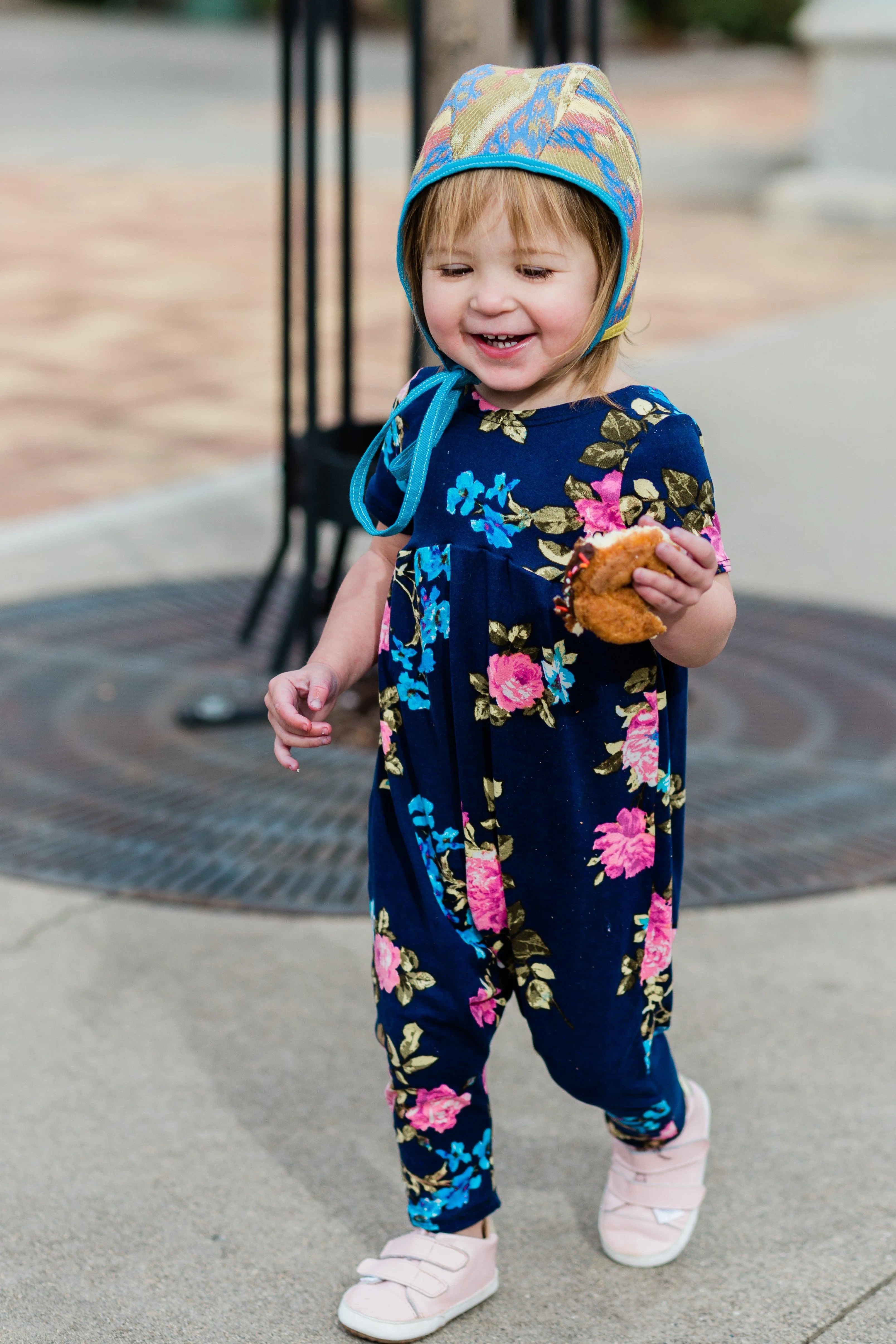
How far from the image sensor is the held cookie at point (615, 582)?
179cm

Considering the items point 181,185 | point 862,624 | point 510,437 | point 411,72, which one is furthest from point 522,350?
point 181,185

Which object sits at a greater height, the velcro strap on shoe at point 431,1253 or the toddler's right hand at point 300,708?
the toddler's right hand at point 300,708

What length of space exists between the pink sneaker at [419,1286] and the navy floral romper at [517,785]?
0.04 m

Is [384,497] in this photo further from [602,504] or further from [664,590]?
[664,590]

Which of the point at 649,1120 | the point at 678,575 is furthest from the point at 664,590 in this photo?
the point at 649,1120

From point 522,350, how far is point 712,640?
38cm

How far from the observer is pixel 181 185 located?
13336 mm

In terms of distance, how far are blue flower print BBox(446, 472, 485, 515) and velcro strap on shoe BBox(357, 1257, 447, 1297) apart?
0.91m

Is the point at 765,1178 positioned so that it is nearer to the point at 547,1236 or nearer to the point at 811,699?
the point at 547,1236

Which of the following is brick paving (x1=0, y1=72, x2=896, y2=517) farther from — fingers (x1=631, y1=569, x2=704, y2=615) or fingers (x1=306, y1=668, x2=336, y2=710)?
fingers (x1=631, y1=569, x2=704, y2=615)

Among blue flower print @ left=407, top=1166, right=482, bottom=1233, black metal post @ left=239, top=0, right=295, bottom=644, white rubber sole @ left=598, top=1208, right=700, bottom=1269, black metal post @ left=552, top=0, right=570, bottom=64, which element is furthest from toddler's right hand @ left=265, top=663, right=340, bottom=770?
black metal post @ left=552, top=0, right=570, bottom=64

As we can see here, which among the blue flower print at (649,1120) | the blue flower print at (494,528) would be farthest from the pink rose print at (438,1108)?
the blue flower print at (494,528)

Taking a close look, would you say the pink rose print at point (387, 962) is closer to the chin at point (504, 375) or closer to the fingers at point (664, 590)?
the fingers at point (664, 590)

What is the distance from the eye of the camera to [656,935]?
6.81 ft
